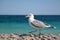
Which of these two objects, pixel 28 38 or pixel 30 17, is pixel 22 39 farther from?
pixel 30 17

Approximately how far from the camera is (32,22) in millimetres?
6691

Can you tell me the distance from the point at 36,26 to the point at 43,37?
1.04ft

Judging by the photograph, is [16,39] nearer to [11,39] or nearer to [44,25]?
[11,39]

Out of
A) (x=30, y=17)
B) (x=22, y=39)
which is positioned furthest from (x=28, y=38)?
(x=30, y=17)

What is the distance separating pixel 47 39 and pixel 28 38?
0.45 metres

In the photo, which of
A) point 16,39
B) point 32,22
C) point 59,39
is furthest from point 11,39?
point 59,39

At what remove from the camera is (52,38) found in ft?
21.8

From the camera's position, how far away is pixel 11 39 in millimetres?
6457

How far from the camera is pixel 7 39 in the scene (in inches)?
257

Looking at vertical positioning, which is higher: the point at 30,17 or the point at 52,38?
the point at 30,17

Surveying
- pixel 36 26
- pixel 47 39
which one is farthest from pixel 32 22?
pixel 47 39

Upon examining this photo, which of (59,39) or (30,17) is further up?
(30,17)

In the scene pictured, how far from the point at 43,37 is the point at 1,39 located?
1003 millimetres

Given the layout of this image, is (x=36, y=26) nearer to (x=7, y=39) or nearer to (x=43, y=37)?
(x=43, y=37)
